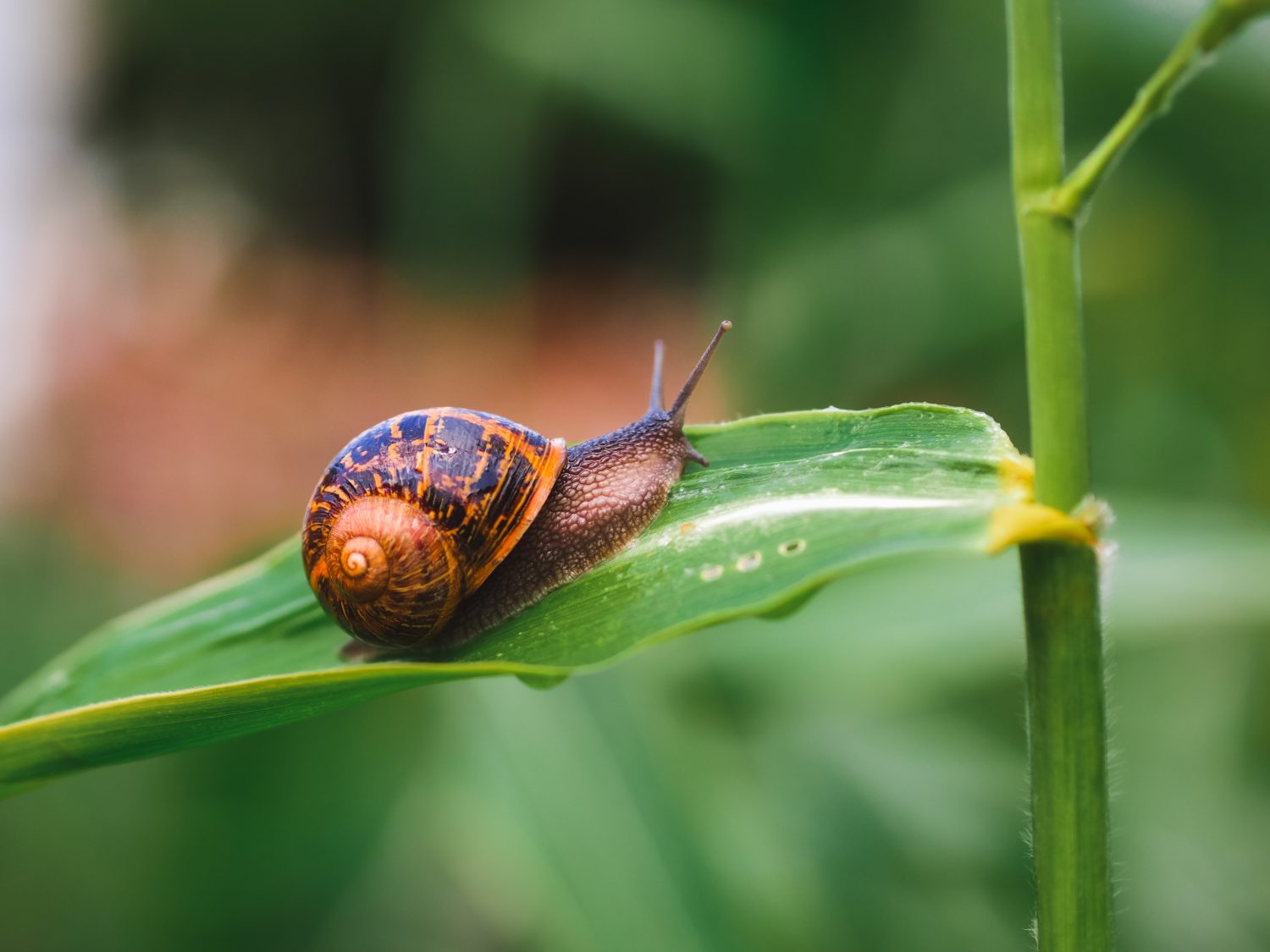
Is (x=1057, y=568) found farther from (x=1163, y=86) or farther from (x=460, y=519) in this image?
(x=460, y=519)

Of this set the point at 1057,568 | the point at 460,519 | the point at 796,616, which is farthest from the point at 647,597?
the point at 796,616

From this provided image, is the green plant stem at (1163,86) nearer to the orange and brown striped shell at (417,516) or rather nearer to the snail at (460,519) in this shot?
the snail at (460,519)

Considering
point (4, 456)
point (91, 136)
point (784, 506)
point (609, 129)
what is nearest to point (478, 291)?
point (609, 129)

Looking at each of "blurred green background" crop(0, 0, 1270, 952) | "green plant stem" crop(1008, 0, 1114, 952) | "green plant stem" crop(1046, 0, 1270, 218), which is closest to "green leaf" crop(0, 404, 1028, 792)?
"green plant stem" crop(1008, 0, 1114, 952)

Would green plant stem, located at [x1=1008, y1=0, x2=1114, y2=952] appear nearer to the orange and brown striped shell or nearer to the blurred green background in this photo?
the blurred green background

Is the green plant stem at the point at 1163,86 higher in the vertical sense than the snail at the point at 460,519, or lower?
higher

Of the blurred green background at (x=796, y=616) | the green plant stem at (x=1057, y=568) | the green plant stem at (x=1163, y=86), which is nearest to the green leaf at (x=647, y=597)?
the green plant stem at (x=1057, y=568)
